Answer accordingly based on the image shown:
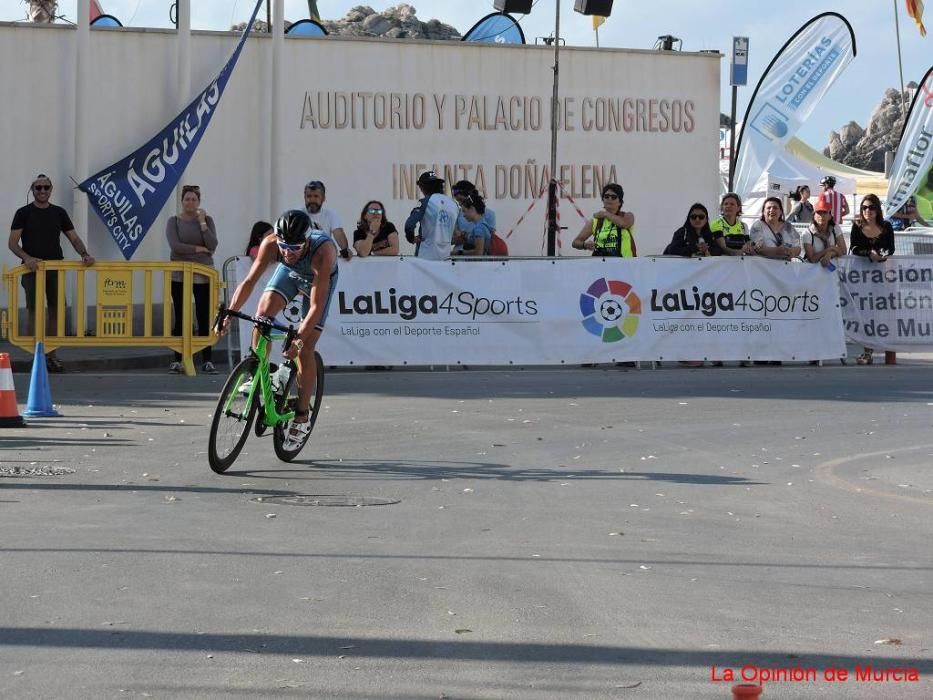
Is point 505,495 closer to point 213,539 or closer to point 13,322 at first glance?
point 213,539

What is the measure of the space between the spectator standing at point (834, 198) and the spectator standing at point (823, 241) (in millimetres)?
9755

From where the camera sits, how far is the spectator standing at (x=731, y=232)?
19.8 meters

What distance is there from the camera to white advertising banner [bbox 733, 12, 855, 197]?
33.7 m

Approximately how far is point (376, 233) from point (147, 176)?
532 cm

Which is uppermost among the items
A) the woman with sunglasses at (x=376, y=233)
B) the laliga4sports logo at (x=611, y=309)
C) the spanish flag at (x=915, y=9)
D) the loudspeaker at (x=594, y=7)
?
the spanish flag at (x=915, y=9)

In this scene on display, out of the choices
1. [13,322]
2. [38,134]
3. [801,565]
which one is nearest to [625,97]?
[38,134]

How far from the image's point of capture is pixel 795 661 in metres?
6.00

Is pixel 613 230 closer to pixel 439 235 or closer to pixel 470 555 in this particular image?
pixel 439 235

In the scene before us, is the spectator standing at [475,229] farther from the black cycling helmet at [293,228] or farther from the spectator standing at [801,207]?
the spectator standing at [801,207]

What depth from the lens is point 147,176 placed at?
23406 millimetres

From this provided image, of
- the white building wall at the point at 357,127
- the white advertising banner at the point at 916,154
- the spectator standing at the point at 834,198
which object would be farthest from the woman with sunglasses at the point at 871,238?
the white advertising banner at the point at 916,154

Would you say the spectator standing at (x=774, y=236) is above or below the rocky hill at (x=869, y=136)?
below

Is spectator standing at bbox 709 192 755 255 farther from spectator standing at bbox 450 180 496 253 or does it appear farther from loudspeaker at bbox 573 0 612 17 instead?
loudspeaker at bbox 573 0 612 17

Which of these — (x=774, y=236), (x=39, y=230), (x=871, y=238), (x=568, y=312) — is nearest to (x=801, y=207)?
(x=871, y=238)
